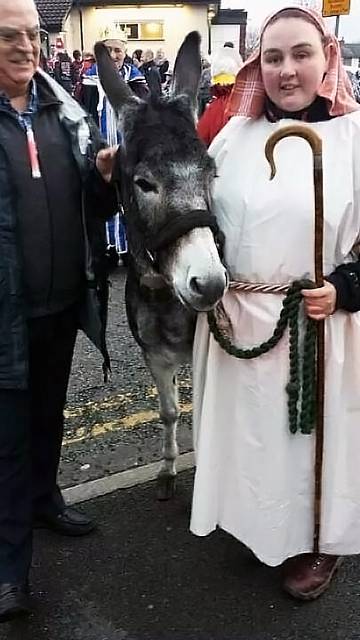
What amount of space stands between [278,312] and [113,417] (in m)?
2.13

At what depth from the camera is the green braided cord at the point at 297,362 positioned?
2.39 meters

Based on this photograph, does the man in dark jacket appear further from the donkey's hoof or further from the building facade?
the building facade

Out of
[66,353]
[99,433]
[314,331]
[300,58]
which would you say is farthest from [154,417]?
[300,58]

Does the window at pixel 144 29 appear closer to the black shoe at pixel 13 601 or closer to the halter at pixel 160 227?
the halter at pixel 160 227

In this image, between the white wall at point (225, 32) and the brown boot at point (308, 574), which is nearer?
the brown boot at point (308, 574)

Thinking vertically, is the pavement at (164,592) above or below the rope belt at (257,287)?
below

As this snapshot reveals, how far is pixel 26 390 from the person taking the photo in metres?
2.66

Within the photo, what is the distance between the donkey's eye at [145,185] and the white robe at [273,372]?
217 millimetres

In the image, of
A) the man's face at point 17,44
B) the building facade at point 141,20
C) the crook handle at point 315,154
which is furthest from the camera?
the building facade at point 141,20

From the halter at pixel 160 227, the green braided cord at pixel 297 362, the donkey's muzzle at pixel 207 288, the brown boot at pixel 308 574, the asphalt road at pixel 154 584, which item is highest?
the halter at pixel 160 227

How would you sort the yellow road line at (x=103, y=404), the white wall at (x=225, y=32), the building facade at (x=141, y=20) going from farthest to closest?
1. the white wall at (x=225, y=32)
2. the building facade at (x=141, y=20)
3. the yellow road line at (x=103, y=404)

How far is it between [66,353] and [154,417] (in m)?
1.47

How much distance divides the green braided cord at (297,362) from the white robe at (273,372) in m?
0.04

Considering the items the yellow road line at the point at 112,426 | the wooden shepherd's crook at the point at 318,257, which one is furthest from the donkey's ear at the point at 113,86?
the yellow road line at the point at 112,426
